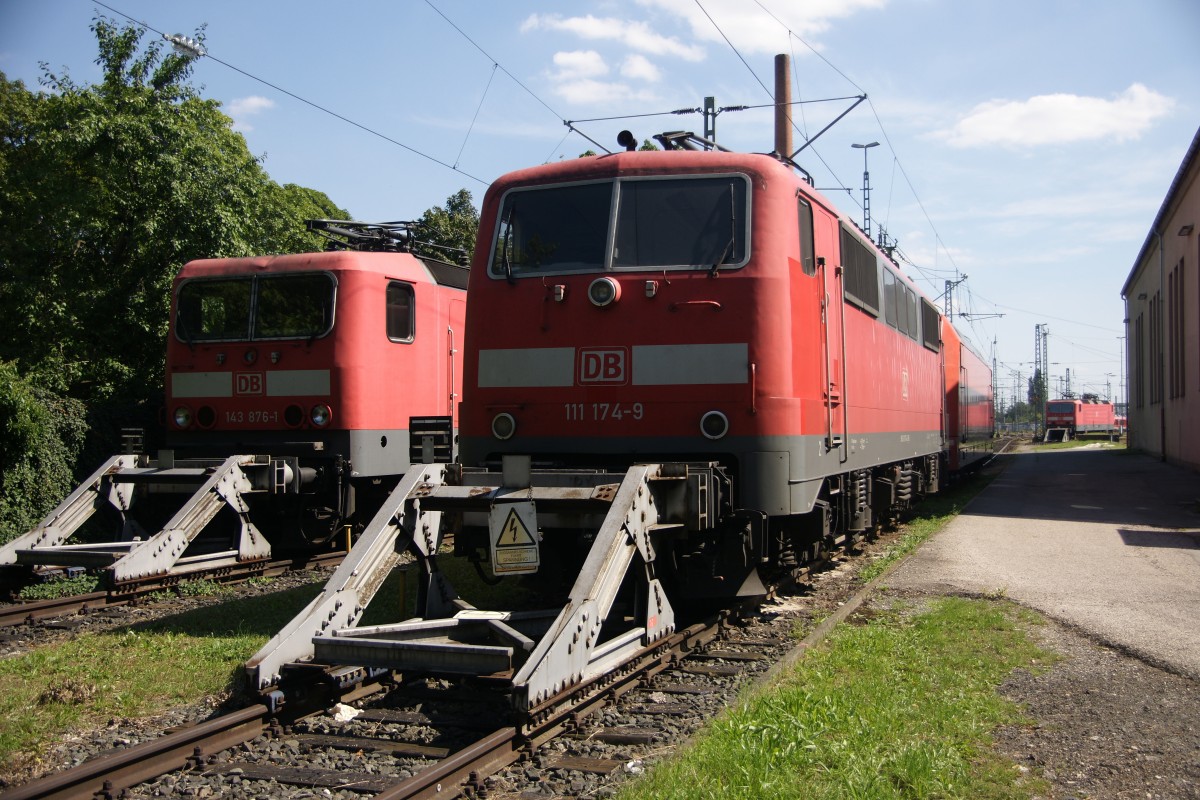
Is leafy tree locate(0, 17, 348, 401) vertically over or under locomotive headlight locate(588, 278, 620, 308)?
over

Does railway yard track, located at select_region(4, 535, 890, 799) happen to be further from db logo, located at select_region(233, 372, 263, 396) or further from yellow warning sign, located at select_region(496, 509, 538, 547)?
db logo, located at select_region(233, 372, 263, 396)

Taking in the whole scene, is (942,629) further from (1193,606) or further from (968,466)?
(968,466)

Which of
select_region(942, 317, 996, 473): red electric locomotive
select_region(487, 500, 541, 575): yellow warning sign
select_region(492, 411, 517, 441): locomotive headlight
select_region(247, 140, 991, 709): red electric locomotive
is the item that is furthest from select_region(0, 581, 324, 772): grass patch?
select_region(942, 317, 996, 473): red electric locomotive

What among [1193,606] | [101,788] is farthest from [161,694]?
[1193,606]

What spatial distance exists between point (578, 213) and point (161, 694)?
4.18 metres

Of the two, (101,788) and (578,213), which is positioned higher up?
(578,213)

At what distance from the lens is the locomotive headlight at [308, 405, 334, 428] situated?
432 inches

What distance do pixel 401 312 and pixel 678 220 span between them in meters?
5.52

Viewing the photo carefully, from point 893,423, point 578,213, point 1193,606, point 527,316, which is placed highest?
point 578,213

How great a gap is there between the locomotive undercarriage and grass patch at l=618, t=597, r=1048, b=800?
0.80 m

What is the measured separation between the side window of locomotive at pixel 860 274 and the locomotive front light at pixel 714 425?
8.65 ft

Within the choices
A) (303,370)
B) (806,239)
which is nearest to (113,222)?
(303,370)

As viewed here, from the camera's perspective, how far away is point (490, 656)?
493 cm

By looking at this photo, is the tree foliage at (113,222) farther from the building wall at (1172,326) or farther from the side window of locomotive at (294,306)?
the building wall at (1172,326)
